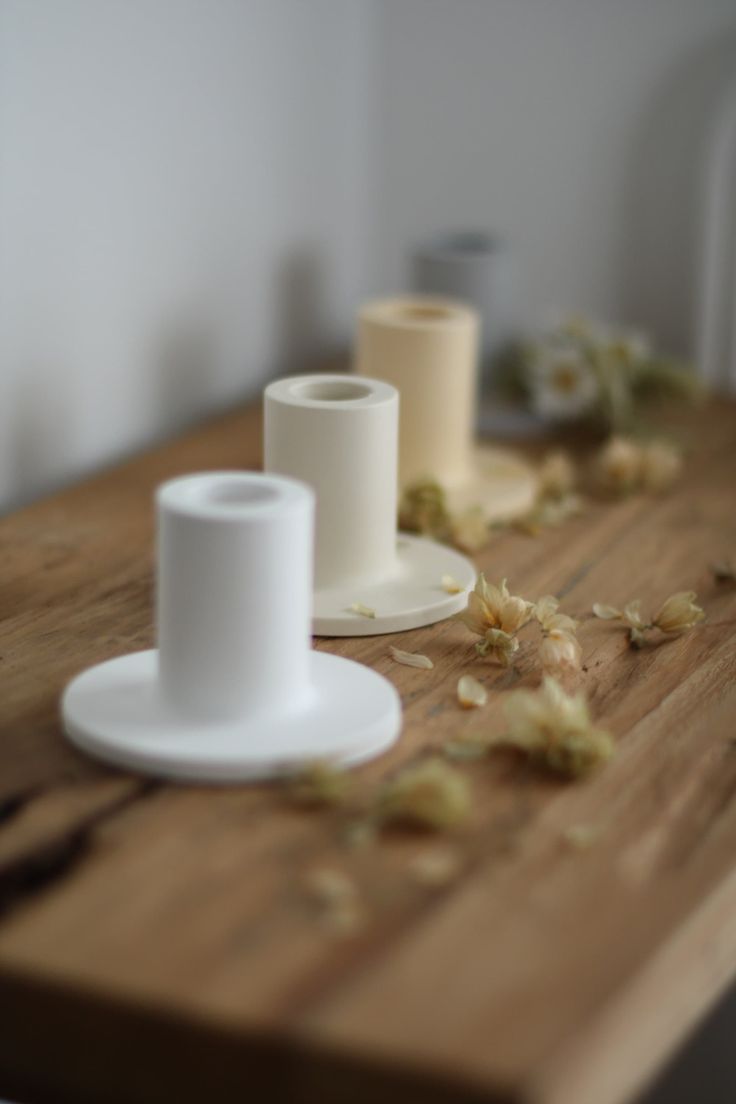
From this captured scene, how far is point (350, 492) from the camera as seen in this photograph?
914 mm

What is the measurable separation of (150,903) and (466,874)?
148 millimetres

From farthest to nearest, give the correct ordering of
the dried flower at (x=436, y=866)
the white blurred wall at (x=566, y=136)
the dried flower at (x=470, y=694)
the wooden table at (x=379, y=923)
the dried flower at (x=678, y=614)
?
the white blurred wall at (x=566, y=136) < the dried flower at (x=678, y=614) < the dried flower at (x=470, y=694) < the dried flower at (x=436, y=866) < the wooden table at (x=379, y=923)

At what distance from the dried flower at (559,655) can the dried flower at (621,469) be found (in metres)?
0.41

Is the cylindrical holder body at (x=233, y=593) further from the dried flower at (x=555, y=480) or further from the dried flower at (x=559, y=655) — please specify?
the dried flower at (x=555, y=480)

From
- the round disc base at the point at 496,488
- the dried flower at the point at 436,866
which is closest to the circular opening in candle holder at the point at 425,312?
the round disc base at the point at 496,488

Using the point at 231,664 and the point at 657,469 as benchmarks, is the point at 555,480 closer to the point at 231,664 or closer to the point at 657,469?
the point at 657,469

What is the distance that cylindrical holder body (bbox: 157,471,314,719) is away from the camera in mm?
690

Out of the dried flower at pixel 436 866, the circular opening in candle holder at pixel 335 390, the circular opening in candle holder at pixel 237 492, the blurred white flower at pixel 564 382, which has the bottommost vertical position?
the dried flower at pixel 436 866

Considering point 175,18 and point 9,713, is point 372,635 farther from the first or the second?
point 175,18

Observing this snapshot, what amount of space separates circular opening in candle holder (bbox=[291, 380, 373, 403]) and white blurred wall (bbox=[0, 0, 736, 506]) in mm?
314

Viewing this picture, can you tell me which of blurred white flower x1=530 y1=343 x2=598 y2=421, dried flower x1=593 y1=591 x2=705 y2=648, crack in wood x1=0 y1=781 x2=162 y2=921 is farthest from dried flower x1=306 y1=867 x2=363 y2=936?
blurred white flower x1=530 y1=343 x2=598 y2=421

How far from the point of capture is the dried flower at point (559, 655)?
85 cm

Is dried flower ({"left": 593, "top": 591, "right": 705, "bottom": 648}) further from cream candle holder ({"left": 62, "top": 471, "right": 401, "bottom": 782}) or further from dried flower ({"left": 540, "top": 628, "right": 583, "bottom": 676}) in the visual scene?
cream candle holder ({"left": 62, "top": 471, "right": 401, "bottom": 782})

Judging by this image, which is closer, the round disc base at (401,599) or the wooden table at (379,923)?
the wooden table at (379,923)
